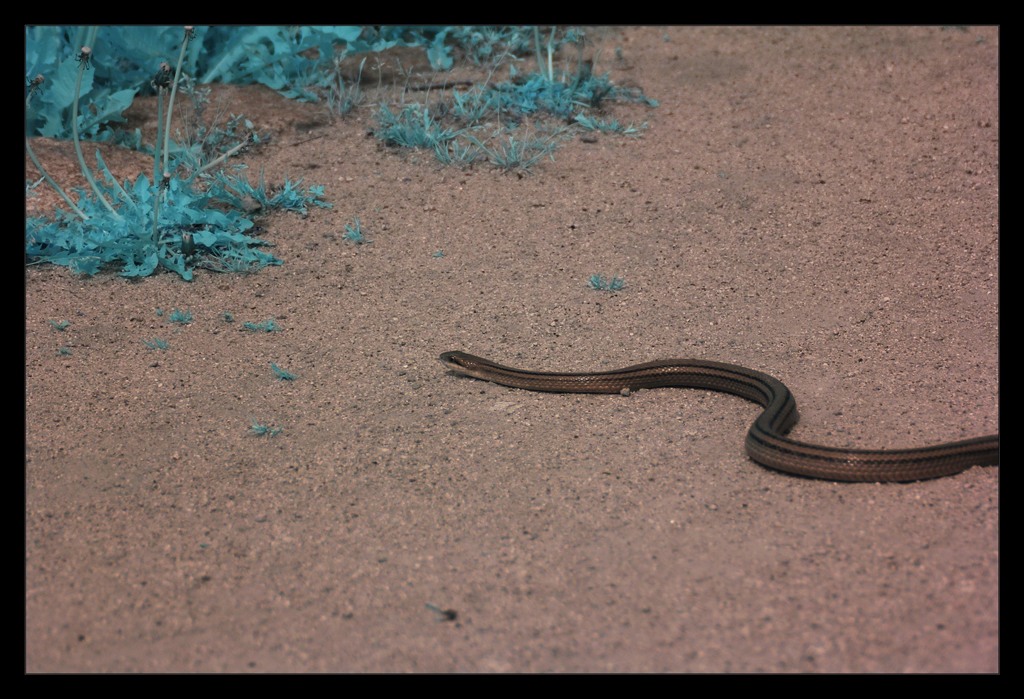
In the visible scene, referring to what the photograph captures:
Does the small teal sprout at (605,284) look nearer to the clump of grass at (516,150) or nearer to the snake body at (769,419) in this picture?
the snake body at (769,419)

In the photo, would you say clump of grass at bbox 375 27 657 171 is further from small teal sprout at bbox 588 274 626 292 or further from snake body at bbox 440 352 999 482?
snake body at bbox 440 352 999 482

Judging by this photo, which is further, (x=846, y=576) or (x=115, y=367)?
(x=115, y=367)

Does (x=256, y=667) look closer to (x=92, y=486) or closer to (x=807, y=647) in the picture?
(x=92, y=486)

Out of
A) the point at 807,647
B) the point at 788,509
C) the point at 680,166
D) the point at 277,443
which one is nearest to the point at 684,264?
the point at 680,166

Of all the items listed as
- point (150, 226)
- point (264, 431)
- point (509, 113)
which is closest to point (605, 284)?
point (264, 431)

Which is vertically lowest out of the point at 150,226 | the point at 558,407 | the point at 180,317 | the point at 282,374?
the point at 558,407

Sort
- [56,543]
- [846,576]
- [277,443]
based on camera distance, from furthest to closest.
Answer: [277,443], [56,543], [846,576]

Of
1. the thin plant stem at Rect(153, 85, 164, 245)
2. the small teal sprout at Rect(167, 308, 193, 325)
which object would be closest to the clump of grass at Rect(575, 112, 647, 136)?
the thin plant stem at Rect(153, 85, 164, 245)

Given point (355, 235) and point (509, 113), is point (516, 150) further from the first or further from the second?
point (355, 235)
